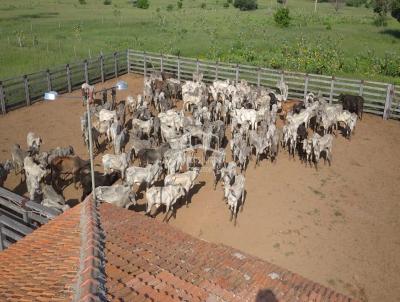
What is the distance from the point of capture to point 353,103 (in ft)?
73.1

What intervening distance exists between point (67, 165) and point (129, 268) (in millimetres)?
8669

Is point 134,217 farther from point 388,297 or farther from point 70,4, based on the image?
point 70,4

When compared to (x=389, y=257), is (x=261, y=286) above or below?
above

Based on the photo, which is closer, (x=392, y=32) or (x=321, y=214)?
(x=321, y=214)

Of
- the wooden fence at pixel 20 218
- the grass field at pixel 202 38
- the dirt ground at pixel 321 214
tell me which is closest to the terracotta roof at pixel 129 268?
the wooden fence at pixel 20 218

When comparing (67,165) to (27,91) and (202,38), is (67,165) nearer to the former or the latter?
(27,91)

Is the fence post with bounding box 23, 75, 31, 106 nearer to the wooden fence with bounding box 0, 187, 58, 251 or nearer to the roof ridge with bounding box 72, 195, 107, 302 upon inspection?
the wooden fence with bounding box 0, 187, 58, 251

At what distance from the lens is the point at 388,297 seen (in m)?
10.7

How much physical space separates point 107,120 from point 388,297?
12603 mm

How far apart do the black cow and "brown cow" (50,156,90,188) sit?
535 inches

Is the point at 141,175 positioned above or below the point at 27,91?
below

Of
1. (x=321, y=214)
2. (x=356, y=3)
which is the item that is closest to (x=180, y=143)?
(x=321, y=214)

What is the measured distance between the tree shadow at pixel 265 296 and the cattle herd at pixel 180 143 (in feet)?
19.0

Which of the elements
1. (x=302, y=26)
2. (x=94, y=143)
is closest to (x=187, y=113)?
(x=94, y=143)
